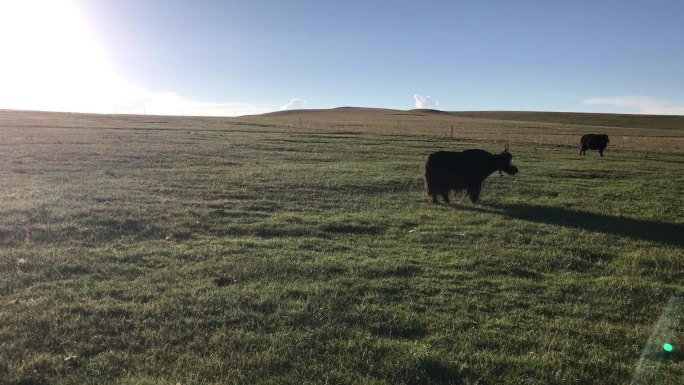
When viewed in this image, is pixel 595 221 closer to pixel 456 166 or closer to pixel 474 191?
pixel 474 191

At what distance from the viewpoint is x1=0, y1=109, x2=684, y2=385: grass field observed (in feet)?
17.1

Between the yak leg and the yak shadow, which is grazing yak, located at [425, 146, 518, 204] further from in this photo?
the yak shadow

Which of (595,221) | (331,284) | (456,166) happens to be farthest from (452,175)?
(331,284)

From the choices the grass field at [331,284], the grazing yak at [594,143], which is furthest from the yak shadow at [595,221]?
the grazing yak at [594,143]

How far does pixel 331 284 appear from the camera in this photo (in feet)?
24.4

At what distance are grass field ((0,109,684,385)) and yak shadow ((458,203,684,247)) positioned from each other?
8 cm

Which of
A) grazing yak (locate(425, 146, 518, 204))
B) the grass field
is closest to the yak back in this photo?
grazing yak (locate(425, 146, 518, 204))

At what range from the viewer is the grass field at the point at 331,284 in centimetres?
522

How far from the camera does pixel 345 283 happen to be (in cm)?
754

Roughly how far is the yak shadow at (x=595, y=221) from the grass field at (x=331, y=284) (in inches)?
3.1

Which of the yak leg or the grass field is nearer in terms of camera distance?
the grass field

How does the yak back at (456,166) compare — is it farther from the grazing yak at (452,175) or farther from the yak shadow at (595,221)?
the yak shadow at (595,221)

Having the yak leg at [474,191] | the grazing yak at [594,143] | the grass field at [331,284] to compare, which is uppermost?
the grazing yak at [594,143]

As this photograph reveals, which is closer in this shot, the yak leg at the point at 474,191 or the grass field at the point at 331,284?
the grass field at the point at 331,284
